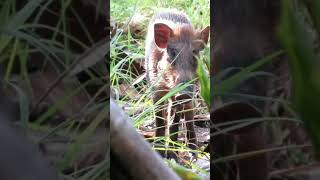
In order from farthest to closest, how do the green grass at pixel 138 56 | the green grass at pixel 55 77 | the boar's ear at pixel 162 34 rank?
the boar's ear at pixel 162 34 < the green grass at pixel 138 56 < the green grass at pixel 55 77

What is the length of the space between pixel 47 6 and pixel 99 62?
17 centimetres

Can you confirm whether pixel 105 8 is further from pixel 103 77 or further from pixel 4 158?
pixel 4 158

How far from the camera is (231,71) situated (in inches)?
48.9

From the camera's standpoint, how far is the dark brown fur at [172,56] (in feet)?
4.94

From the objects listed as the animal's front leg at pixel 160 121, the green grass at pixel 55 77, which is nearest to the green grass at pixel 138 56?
the animal's front leg at pixel 160 121

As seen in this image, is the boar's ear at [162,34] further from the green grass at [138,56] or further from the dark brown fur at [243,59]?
the dark brown fur at [243,59]

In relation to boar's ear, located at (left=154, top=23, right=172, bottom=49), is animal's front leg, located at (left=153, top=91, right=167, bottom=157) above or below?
below

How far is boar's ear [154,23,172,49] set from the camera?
166cm

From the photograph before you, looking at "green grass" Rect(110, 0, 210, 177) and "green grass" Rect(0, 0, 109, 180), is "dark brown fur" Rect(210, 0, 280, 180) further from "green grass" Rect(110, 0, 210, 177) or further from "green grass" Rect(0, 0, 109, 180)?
"green grass" Rect(0, 0, 109, 180)

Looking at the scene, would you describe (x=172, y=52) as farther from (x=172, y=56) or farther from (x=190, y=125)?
(x=190, y=125)

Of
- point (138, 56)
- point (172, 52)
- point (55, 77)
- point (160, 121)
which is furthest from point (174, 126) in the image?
point (55, 77)

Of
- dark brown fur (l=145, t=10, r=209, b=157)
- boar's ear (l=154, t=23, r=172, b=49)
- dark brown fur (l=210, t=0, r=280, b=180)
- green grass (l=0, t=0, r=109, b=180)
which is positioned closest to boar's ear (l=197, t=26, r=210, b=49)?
dark brown fur (l=145, t=10, r=209, b=157)

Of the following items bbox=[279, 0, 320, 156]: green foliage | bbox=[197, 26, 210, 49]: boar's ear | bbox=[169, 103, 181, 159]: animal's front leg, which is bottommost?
bbox=[169, 103, 181, 159]: animal's front leg

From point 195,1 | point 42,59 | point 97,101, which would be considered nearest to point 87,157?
point 97,101
